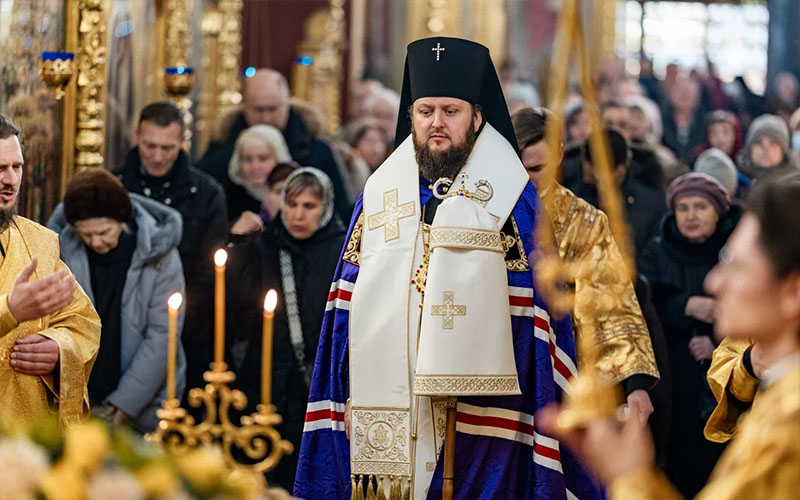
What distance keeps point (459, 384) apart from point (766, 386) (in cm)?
194

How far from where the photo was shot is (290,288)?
281 inches

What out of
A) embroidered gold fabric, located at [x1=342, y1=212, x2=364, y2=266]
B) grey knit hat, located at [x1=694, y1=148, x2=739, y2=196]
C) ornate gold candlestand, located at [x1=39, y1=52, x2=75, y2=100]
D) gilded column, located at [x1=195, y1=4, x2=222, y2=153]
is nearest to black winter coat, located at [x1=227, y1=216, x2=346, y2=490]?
ornate gold candlestand, located at [x1=39, y1=52, x2=75, y2=100]

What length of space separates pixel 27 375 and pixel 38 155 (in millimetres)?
2556

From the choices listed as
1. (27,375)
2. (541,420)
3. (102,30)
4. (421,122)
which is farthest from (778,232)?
(102,30)

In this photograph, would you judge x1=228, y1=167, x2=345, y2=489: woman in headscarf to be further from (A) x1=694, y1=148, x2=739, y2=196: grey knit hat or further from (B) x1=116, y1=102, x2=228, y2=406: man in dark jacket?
(A) x1=694, y1=148, x2=739, y2=196: grey knit hat

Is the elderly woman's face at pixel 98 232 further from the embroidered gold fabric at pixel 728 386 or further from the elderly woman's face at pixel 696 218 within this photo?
the embroidered gold fabric at pixel 728 386

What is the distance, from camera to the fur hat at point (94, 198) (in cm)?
674

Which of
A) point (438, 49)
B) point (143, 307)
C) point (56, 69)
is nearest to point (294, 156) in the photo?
point (56, 69)

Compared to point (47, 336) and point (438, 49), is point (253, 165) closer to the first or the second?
point (438, 49)

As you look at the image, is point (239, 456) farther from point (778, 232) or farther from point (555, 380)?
point (778, 232)

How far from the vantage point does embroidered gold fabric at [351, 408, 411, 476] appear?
5.33 metres

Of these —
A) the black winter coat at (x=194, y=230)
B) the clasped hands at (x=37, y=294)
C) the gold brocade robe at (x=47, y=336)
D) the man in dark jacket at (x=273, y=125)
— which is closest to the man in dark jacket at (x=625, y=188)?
the man in dark jacket at (x=273, y=125)

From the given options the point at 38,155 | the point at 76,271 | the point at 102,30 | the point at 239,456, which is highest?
the point at 102,30

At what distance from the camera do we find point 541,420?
5129 mm
